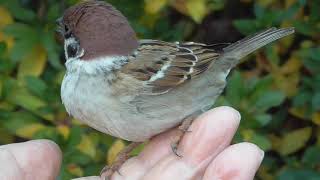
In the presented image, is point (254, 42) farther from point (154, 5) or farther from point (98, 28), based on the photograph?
point (98, 28)

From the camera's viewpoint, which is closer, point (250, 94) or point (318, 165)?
point (250, 94)

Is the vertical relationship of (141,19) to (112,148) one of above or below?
above

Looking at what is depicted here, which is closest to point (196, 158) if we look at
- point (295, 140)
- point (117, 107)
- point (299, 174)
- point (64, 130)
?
Result: point (117, 107)

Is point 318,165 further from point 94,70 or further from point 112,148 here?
point 94,70

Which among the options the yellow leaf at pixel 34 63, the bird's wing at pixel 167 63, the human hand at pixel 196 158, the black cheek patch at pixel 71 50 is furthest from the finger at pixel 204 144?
the yellow leaf at pixel 34 63

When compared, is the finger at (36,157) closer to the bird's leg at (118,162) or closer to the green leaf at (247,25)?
the bird's leg at (118,162)

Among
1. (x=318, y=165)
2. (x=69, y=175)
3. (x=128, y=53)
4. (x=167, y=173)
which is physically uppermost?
(x=128, y=53)

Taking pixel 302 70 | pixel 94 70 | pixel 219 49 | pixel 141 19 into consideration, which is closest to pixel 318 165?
pixel 302 70
